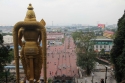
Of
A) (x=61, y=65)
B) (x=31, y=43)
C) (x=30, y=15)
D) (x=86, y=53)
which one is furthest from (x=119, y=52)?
(x=61, y=65)

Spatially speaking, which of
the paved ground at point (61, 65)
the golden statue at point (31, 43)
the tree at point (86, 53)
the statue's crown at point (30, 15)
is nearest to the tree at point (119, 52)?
the golden statue at point (31, 43)

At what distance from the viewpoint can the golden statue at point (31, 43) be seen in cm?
593

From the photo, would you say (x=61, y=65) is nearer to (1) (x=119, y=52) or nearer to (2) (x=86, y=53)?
(2) (x=86, y=53)

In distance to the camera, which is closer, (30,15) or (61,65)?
(30,15)

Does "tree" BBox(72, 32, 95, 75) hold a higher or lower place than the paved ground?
higher

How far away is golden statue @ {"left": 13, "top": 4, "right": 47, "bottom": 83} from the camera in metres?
5.93

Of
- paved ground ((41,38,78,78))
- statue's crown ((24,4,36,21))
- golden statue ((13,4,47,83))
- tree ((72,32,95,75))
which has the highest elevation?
statue's crown ((24,4,36,21))

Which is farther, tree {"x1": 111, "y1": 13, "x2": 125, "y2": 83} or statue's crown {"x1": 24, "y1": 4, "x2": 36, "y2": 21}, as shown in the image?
tree {"x1": 111, "y1": 13, "x2": 125, "y2": 83}

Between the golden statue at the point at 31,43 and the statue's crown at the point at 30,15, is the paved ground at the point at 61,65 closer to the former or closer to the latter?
the golden statue at the point at 31,43

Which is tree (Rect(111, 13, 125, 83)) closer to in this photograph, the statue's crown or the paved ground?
the statue's crown

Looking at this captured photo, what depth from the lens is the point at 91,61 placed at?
23500 millimetres

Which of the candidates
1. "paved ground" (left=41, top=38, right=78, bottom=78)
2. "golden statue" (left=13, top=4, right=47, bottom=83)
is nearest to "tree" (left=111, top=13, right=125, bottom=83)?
"golden statue" (left=13, top=4, right=47, bottom=83)

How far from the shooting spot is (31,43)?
6043mm

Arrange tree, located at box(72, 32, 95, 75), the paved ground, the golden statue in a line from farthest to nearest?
the paved ground
tree, located at box(72, 32, 95, 75)
the golden statue
